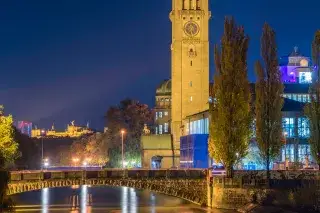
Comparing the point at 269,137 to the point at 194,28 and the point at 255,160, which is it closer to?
the point at 255,160

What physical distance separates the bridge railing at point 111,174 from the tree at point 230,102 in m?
4.08

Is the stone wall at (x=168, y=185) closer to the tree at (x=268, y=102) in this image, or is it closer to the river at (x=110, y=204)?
the river at (x=110, y=204)

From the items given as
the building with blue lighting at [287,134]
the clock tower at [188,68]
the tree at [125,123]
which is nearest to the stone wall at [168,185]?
the building with blue lighting at [287,134]

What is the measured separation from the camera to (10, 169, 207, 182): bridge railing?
92.8m

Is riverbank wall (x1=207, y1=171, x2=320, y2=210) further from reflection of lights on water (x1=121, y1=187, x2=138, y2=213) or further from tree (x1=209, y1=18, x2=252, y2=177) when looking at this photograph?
reflection of lights on water (x1=121, y1=187, x2=138, y2=213)

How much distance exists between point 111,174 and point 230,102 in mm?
17420

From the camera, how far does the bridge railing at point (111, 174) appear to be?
9275 centimetres

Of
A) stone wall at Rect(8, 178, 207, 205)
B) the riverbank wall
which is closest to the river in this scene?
stone wall at Rect(8, 178, 207, 205)

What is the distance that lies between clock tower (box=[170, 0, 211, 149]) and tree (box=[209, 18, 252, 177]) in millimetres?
66099

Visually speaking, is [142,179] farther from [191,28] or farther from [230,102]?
[191,28]

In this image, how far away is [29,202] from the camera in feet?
382

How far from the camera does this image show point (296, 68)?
190 m

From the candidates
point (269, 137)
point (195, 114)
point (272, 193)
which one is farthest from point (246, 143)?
point (195, 114)

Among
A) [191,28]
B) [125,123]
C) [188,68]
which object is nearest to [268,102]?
Result: [188,68]
